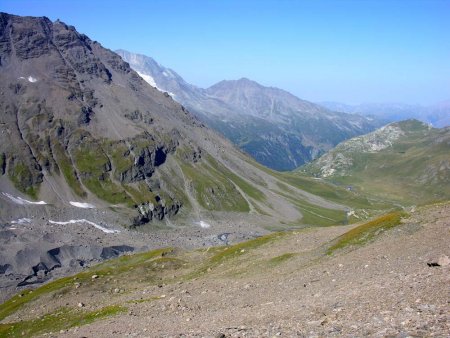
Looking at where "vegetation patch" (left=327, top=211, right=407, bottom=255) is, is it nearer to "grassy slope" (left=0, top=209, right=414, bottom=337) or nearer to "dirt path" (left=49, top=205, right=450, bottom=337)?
"grassy slope" (left=0, top=209, right=414, bottom=337)

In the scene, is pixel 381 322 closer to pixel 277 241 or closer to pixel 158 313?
pixel 158 313

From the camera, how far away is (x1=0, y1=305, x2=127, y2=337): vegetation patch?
47.9 meters

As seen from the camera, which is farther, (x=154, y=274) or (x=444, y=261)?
(x=154, y=274)

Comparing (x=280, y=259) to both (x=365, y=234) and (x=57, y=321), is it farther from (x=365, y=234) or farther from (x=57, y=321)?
(x=57, y=321)

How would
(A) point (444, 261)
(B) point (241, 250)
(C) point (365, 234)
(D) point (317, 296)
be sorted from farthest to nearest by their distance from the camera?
(B) point (241, 250)
(C) point (365, 234)
(D) point (317, 296)
(A) point (444, 261)

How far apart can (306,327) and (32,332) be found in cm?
3697

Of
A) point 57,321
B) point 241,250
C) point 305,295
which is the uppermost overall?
point 305,295

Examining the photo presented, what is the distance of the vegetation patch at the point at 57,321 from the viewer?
47906 millimetres

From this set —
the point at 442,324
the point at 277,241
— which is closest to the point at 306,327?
the point at 442,324

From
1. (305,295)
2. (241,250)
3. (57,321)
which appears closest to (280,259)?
(241,250)

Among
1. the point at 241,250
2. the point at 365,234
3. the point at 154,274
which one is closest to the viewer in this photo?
the point at 365,234

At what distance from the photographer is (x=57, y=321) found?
52250 millimetres

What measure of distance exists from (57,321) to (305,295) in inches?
1201

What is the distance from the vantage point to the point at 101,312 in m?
49.3
